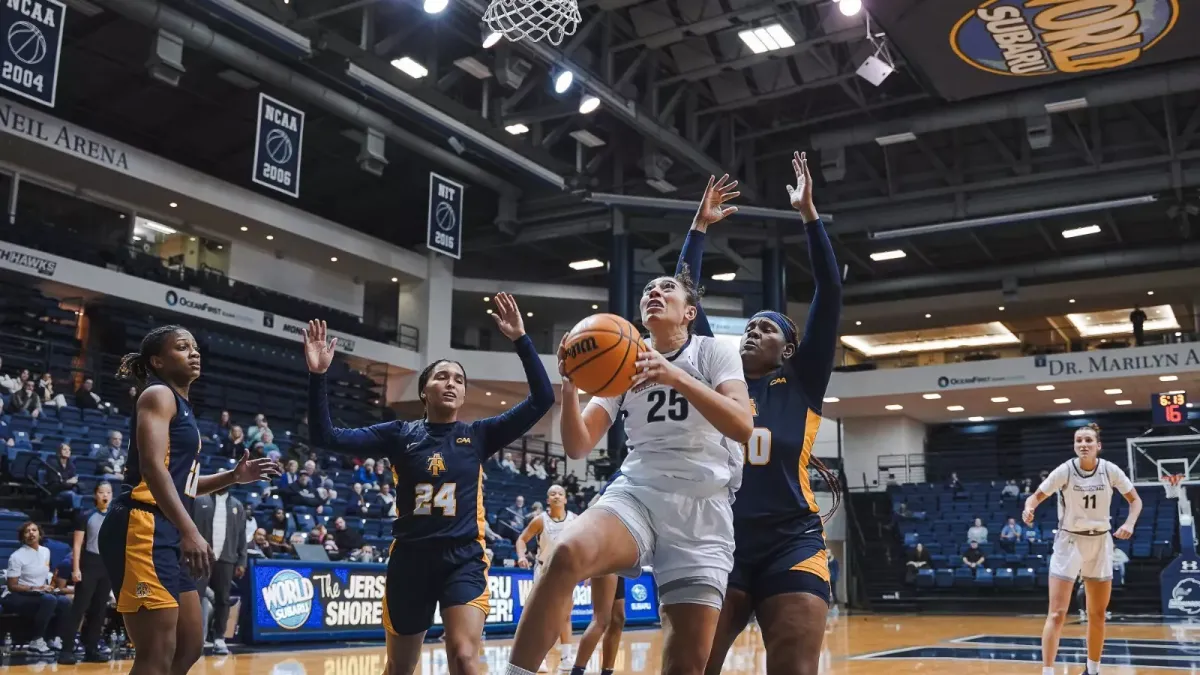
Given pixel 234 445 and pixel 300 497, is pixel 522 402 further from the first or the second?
pixel 234 445

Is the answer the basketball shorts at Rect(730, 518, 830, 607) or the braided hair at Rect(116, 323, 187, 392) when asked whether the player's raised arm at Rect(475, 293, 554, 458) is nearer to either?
the basketball shorts at Rect(730, 518, 830, 607)

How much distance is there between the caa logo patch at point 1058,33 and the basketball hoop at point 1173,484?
8.97 m

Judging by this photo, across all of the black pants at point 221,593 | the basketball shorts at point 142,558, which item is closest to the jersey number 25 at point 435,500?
the basketball shorts at point 142,558

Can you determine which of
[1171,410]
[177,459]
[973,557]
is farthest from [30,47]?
[1171,410]

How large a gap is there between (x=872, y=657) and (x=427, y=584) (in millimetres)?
7355

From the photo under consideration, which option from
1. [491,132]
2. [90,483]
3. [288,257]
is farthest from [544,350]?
[90,483]

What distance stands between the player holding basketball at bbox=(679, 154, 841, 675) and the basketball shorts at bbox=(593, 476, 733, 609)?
1.42 ft

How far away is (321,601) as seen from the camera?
39.4ft

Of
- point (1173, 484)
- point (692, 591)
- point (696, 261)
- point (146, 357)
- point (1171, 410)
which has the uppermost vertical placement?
point (1171, 410)

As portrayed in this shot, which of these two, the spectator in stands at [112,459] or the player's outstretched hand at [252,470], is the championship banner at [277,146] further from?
the player's outstretched hand at [252,470]

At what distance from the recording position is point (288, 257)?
1104 inches

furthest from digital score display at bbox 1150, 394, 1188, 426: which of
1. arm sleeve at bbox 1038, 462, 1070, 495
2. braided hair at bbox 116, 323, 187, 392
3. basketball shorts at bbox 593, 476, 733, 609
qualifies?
braided hair at bbox 116, 323, 187, 392

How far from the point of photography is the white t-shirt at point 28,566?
10.1 metres

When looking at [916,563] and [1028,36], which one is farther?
[916,563]
